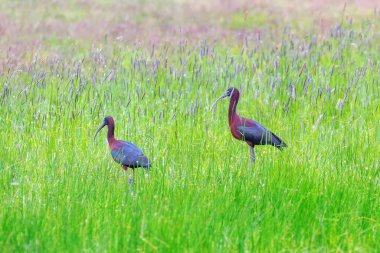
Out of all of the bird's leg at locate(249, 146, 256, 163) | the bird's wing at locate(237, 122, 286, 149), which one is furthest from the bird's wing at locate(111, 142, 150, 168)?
the bird's wing at locate(237, 122, 286, 149)

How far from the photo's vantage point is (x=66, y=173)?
5969 millimetres

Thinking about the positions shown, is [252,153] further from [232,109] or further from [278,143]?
[232,109]

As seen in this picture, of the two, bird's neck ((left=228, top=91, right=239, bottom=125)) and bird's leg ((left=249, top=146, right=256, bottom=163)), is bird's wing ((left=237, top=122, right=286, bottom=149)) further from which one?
bird's neck ((left=228, top=91, right=239, bottom=125))

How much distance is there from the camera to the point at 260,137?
23.1 feet

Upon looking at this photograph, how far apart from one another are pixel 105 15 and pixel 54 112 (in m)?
10.9

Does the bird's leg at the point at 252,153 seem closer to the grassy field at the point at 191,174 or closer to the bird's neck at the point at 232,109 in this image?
the grassy field at the point at 191,174

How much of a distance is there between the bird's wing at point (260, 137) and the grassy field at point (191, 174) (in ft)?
0.40

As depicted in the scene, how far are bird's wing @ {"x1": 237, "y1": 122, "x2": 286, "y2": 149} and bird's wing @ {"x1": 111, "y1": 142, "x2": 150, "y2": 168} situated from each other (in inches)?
43.3

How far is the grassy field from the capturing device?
5.08 m

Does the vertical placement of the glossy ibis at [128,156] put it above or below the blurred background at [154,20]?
below

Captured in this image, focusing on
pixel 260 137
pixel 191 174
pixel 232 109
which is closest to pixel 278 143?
pixel 260 137

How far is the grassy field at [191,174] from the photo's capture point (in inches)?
200

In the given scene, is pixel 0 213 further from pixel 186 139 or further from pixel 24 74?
pixel 24 74

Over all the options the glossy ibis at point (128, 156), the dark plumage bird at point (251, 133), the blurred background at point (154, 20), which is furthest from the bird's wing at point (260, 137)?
the blurred background at point (154, 20)
